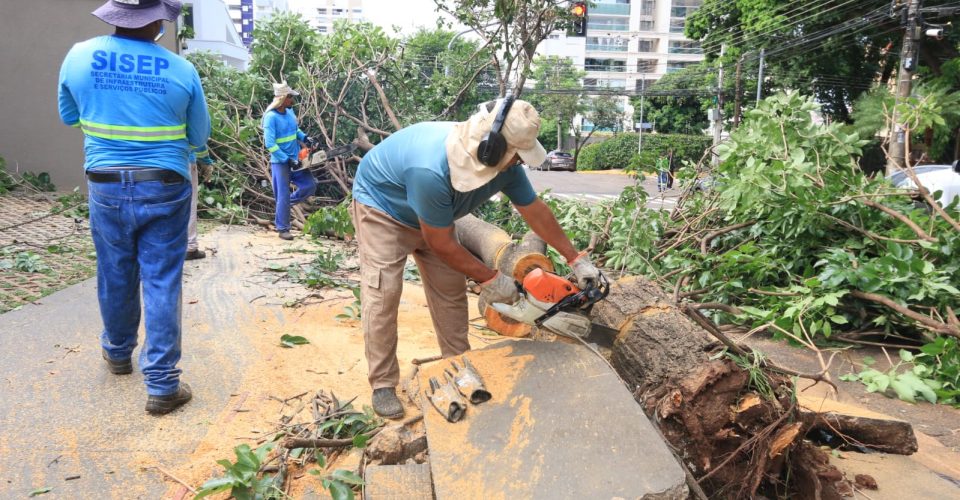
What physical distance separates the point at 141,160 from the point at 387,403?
4.86 feet

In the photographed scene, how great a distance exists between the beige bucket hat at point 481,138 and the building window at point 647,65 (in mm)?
82241

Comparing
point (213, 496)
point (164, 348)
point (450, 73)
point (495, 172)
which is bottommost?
point (213, 496)

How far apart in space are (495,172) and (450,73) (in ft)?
23.8

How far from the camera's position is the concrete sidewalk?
2.42m

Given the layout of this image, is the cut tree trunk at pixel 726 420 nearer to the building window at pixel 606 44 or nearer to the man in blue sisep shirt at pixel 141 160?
the man in blue sisep shirt at pixel 141 160

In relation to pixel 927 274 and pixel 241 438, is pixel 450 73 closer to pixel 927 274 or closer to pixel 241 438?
pixel 927 274

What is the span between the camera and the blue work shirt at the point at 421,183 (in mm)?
2514

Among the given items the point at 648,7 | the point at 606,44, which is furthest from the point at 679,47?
the point at 606,44

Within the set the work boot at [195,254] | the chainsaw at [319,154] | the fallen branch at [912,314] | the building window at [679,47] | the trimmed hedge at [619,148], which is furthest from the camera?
the building window at [679,47]

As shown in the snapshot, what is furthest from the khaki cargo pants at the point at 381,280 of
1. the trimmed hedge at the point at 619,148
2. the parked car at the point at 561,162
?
the trimmed hedge at the point at 619,148

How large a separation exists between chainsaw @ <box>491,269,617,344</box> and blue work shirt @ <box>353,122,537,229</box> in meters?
0.41

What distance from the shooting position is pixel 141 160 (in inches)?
111

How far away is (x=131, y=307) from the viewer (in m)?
3.08

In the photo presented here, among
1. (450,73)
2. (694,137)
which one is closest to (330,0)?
(694,137)
